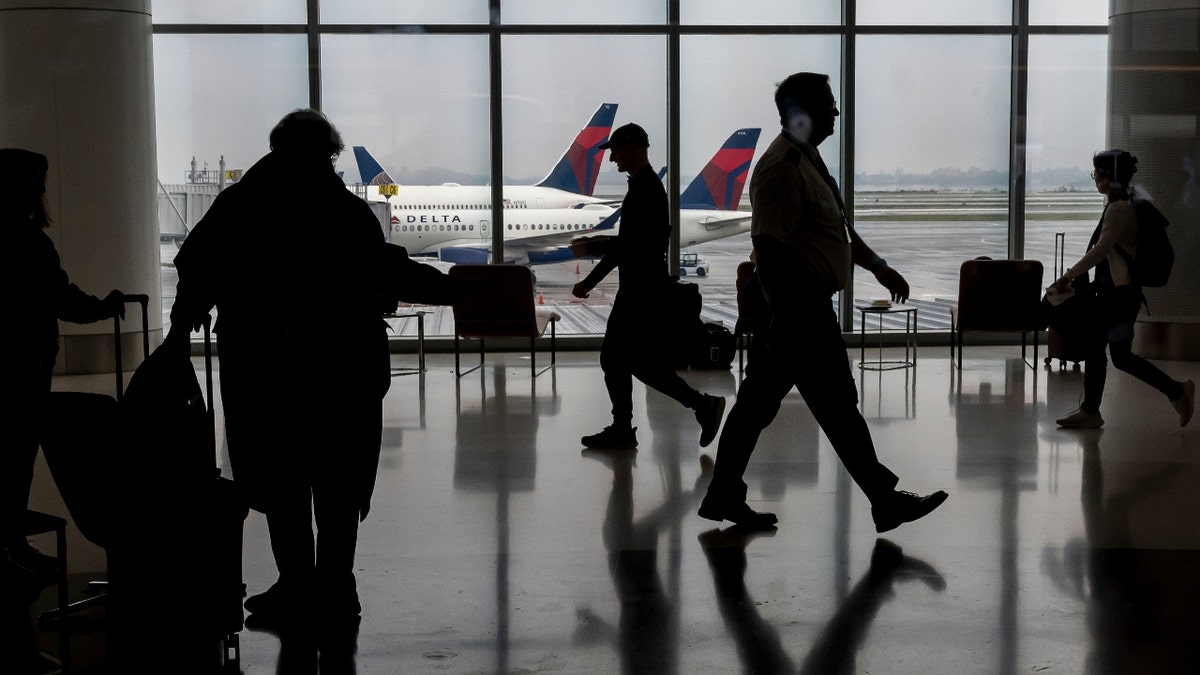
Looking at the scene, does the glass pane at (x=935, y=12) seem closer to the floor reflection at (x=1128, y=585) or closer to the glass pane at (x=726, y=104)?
the glass pane at (x=726, y=104)

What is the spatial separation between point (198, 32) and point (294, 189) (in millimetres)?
7961

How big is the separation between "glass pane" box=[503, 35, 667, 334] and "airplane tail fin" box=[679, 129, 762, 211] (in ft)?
1.28

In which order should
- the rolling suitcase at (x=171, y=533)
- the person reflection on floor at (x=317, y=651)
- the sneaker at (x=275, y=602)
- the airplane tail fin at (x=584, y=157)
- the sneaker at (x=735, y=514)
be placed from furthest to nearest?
the airplane tail fin at (x=584, y=157)
the sneaker at (x=735, y=514)
the sneaker at (x=275, y=602)
the person reflection on floor at (x=317, y=651)
the rolling suitcase at (x=171, y=533)

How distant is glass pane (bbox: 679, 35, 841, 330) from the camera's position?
1074 cm

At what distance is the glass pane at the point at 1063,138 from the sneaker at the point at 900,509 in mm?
7032

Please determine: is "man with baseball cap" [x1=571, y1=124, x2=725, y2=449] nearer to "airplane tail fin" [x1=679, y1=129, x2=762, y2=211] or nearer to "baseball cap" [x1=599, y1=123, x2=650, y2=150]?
"baseball cap" [x1=599, y1=123, x2=650, y2=150]

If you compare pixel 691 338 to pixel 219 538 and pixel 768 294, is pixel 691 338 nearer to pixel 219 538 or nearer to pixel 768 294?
pixel 768 294

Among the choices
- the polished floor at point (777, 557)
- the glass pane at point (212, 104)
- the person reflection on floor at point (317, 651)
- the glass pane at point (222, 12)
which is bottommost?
the person reflection on floor at point (317, 651)

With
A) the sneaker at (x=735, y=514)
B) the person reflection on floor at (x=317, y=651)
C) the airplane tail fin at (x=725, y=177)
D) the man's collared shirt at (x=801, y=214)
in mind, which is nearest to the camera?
the person reflection on floor at (x=317, y=651)

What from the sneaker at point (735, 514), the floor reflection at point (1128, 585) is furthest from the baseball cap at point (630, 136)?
the floor reflection at point (1128, 585)

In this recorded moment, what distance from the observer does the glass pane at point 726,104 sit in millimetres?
10742

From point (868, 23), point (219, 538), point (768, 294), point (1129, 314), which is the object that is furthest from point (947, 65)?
point (219, 538)

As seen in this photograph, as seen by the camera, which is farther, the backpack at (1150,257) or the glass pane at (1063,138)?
the glass pane at (1063,138)

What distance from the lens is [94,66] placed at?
8.91m
